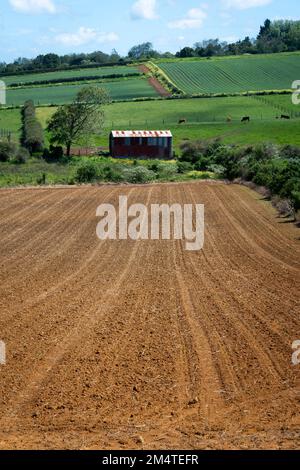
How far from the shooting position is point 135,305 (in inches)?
611

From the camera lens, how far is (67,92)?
110 metres

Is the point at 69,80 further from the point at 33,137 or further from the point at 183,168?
the point at 183,168

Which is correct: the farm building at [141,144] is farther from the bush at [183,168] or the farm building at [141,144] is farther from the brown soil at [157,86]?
the brown soil at [157,86]

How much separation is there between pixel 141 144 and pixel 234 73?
6022 centimetres

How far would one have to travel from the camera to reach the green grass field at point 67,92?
102969 millimetres

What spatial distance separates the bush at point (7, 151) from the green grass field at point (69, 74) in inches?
2745

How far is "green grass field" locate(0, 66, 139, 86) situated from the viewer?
128 metres

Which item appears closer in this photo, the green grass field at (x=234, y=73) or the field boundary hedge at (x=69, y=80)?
the green grass field at (x=234, y=73)

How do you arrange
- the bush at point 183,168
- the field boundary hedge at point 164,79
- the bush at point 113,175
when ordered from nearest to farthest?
the bush at point 113,175, the bush at point 183,168, the field boundary hedge at point 164,79

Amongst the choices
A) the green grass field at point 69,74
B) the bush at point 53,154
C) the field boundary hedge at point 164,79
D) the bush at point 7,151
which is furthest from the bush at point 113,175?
the green grass field at point 69,74

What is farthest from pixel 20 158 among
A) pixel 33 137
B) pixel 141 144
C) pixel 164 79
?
pixel 164 79

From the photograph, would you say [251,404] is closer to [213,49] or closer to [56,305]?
[56,305]

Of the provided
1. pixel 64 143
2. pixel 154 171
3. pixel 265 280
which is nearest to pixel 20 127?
pixel 64 143
